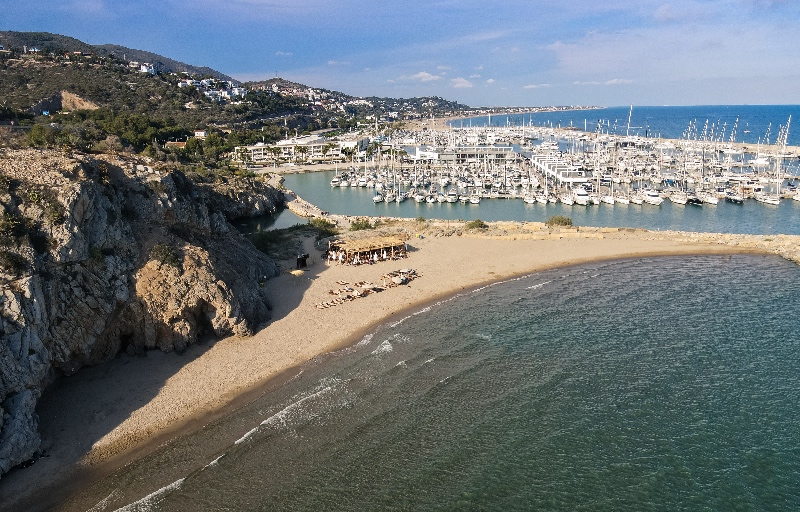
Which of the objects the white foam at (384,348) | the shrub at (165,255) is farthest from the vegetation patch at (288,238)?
the white foam at (384,348)

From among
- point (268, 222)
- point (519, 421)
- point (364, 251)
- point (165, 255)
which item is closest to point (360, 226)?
point (364, 251)

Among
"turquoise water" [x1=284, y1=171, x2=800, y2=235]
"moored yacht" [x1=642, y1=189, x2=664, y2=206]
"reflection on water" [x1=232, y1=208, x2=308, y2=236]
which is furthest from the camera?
"moored yacht" [x1=642, y1=189, x2=664, y2=206]

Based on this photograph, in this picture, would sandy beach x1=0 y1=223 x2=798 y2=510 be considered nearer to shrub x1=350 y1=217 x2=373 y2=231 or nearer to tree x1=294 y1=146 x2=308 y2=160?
shrub x1=350 y1=217 x2=373 y2=231

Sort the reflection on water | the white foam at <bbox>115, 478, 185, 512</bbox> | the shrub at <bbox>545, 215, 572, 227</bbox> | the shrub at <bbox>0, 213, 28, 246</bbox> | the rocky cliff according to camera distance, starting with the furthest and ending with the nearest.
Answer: the reflection on water
the shrub at <bbox>545, 215, 572, 227</bbox>
the shrub at <bbox>0, 213, 28, 246</bbox>
the rocky cliff
the white foam at <bbox>115, 478, 185, 512</bbox>

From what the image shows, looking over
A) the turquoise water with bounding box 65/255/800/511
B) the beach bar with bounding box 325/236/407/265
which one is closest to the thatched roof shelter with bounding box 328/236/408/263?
the beach bar with bounding box 325/236/407/265

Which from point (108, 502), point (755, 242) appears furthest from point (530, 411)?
point (755, 242)

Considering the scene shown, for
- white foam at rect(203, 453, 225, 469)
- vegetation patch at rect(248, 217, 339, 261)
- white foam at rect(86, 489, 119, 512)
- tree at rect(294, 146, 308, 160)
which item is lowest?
white foam at rect(86, 489, 119, 512)

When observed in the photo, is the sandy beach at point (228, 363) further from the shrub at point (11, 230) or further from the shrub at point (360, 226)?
the shrub at point (360, 226)

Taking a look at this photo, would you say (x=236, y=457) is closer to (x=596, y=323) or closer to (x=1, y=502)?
(x=1, y=502)

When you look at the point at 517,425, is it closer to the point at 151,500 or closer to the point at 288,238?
the point at 151,500
